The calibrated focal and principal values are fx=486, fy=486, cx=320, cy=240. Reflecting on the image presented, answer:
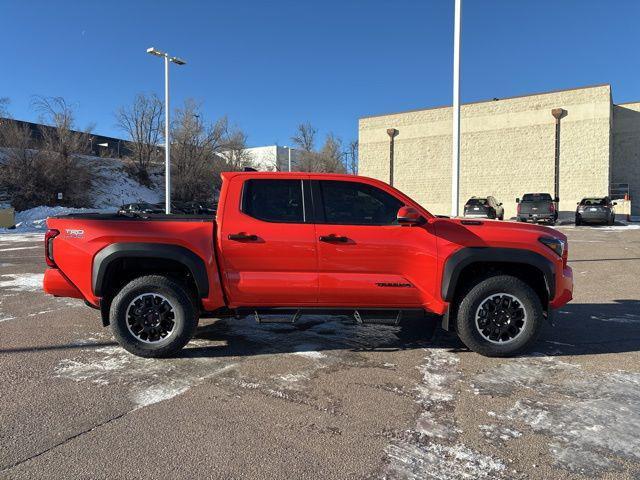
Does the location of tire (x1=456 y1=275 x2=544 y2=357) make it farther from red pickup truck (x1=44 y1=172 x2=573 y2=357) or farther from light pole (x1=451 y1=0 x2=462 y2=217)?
light pole (x1=451 y1=0 x2=462 y2=217)

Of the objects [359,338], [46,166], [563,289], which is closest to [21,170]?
[46,166]

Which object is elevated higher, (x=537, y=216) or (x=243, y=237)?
(x=537, y=216)

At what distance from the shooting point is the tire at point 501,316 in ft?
16.2

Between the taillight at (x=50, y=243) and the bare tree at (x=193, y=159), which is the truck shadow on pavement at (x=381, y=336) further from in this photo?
the bare tree at (x=193, y=159)

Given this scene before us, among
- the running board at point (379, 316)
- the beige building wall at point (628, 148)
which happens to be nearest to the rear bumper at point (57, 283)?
the running board at point (379, 316)

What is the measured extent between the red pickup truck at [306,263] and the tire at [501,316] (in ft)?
0.04

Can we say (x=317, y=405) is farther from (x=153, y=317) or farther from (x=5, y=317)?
(x=5, y=317)

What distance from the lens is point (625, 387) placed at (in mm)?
4316

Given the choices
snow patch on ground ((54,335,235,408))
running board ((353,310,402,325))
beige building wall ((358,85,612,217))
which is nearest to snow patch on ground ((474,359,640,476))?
running board ((353,310,402,325))

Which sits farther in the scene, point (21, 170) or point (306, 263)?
point (21, 170)

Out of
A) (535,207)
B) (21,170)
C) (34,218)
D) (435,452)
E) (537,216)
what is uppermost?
(21,170)

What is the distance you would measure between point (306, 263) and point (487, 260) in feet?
6.00

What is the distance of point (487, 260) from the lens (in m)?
4.91

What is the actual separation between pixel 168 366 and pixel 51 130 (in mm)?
40103
